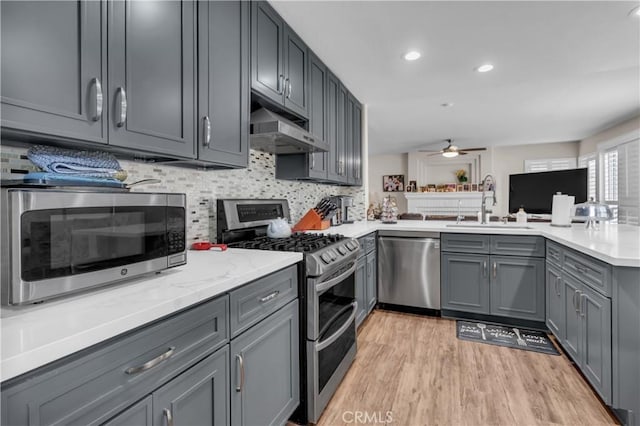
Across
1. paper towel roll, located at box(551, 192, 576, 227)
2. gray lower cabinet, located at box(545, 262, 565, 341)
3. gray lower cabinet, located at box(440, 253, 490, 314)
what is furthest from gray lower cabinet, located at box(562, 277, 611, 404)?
paper towel roll, located at box(551, 192, 576, 227)

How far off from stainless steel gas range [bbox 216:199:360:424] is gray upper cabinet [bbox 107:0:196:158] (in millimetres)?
665

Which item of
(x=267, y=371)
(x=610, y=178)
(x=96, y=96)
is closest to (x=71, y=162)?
(x=96, y=96)

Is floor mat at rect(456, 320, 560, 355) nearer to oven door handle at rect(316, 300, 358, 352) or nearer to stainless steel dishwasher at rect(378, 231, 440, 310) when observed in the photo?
stainless steel dishwasher at rect(378, 231, 440, 310)

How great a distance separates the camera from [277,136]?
1896mm

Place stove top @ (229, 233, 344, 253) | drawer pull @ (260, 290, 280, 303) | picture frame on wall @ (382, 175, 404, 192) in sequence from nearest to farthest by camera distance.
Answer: drawer pull @ (260, 290, 280, 303)
stove top @ (229, 233, 344, 253)
picture frame on wall @ (382, 175, 404, 192)

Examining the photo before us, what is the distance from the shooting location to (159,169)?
63.0 inches

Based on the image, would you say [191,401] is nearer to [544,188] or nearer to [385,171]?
[544,188]

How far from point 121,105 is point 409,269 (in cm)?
280

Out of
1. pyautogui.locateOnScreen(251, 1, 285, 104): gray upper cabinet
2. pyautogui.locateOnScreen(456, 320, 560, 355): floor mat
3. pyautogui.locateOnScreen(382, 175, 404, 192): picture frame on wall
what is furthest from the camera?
pyautogui.locateOnScreen(382, 175, 404, 192): picture frame on wall

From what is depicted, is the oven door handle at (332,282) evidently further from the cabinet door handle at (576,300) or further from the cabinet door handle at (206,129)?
the cabinet door handle at (576,300)

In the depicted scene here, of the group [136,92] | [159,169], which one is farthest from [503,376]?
[136,92]

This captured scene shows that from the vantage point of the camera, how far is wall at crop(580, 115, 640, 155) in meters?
4.60

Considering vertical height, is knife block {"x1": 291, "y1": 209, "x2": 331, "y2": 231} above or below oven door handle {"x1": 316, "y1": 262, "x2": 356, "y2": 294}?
above

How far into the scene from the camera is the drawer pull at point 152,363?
76cm
